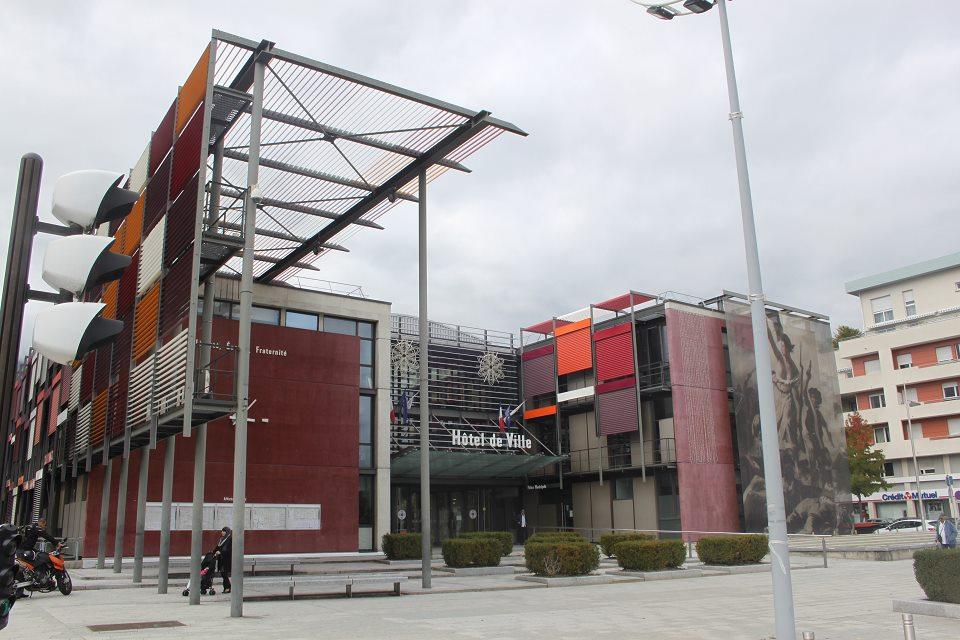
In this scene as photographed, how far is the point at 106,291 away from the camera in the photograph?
23328 millimetres

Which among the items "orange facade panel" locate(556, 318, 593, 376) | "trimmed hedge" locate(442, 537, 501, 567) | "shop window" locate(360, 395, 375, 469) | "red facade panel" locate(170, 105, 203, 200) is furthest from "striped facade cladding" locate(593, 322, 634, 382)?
"red facade panel" locate(170, 105, 203, 200)

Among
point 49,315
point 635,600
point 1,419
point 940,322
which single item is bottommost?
point 635,600

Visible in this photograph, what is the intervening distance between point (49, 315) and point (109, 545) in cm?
2487

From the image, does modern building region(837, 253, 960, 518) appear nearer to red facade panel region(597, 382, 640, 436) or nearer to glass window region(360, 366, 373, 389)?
red facade panel region(597, 382, 640, 436)

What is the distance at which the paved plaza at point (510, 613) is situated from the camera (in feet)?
35.4

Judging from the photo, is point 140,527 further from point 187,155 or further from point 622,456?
point 622,456

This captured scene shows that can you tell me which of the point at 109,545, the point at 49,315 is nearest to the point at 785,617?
the point at 49,315

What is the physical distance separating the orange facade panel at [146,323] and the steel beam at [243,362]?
3807 mm

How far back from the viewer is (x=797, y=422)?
39.1 m

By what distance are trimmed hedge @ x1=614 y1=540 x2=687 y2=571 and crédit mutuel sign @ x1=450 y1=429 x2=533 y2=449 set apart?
16917 millimetres

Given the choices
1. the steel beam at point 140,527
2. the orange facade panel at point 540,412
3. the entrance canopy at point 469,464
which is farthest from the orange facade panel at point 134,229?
the orange facade panel at point 540,412

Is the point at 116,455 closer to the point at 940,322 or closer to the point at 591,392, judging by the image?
the point at 591,392

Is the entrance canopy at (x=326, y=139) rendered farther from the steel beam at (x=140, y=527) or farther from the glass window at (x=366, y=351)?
the glass window at (x=366, y=351)

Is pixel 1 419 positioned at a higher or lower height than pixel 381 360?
lower
